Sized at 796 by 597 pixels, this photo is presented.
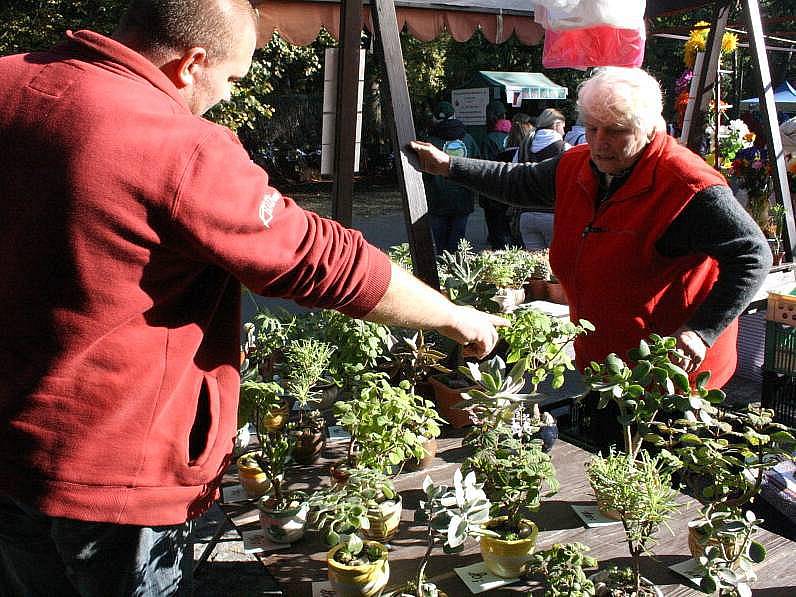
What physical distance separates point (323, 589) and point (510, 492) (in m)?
0.45

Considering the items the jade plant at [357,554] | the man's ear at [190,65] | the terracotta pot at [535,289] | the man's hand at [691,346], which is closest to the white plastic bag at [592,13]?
the terracotta pot at [535,289]

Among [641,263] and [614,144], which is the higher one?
[614,144]

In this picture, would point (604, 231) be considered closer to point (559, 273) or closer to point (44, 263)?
point (559, 273)

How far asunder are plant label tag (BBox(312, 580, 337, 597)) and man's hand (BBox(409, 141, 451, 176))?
59.0 inches

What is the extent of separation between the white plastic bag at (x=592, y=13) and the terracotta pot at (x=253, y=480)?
244 centimetres

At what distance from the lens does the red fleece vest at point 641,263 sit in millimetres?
2189

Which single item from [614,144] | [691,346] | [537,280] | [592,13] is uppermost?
[592,13]

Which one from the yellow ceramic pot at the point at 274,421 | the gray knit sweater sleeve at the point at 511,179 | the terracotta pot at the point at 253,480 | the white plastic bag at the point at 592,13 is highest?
the white plastic bag at the point at 592,13

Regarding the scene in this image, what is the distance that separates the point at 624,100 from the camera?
2191 mm

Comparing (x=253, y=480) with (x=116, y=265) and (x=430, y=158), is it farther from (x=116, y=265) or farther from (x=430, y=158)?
(x=430, y=158)

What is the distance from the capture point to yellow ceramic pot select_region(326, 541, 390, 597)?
1448 millimetres

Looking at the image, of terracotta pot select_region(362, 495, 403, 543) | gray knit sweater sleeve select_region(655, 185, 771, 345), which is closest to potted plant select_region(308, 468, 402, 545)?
terracotta pot select_region(362, 495, 403, 543)

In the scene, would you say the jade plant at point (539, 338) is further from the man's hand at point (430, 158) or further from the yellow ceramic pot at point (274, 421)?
the man's hand at point (430, 158)

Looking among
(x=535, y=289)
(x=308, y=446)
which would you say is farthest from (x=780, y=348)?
(x=308, y=446)
